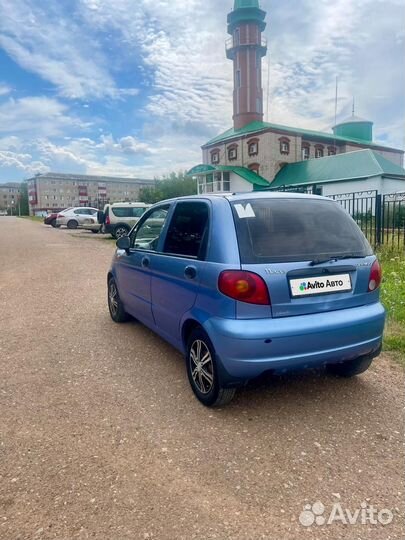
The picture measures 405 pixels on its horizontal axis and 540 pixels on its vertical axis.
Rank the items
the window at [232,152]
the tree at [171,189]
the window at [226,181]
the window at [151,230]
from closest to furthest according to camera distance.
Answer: the window at [151,230], the window at [226,181], the window at [232,152], the tree at [171,189]

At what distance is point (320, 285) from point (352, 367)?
3.68ft

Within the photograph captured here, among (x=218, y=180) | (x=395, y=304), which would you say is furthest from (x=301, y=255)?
(x=218, y=180)

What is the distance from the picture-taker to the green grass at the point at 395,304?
14.6ft

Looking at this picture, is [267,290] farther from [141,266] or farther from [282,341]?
[141,266]

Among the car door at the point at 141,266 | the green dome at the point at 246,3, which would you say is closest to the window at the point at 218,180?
the green dome at the point at 246,3

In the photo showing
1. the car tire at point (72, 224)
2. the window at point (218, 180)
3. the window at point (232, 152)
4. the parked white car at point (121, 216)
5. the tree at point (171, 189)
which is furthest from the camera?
the tree at point (171, 189)

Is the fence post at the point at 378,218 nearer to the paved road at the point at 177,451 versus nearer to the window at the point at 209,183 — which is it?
the paved road at the point at 177,451

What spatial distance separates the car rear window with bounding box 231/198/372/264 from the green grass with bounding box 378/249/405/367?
168 centimetres

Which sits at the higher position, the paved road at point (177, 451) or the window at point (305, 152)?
the window at point (305, 152)

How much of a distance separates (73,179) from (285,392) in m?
138

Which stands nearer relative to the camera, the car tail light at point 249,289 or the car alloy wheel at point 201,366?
the car tail light at point 249,289

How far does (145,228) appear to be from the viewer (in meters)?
4.73

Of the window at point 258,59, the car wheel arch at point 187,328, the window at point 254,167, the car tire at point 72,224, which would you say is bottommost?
the car wheel arch at point 187,328
